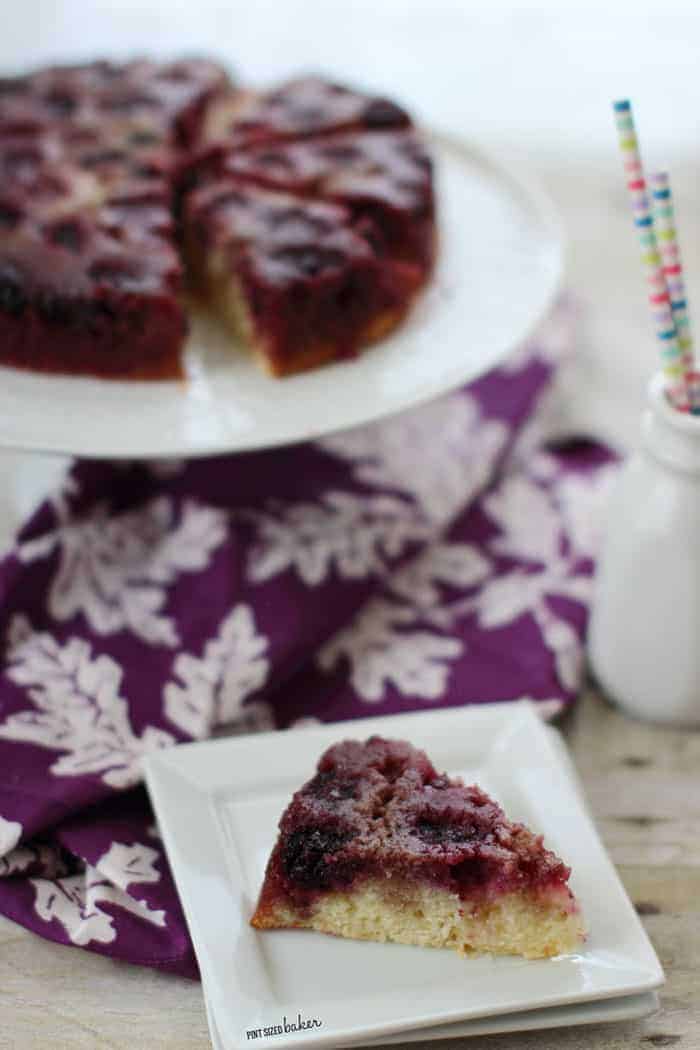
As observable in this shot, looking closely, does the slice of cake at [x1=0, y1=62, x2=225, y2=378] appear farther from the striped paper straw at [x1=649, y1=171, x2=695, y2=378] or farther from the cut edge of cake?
the cut edge of cake

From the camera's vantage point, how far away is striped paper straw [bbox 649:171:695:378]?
1287 millimetres

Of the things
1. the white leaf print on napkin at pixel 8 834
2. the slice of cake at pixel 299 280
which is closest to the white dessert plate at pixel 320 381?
the slice of cake at pixel 299 280

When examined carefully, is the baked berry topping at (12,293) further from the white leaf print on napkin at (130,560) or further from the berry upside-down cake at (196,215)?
the white leaf print on napkin at (130,560)

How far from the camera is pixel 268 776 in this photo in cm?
126

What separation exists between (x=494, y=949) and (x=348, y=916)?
0.41 ft

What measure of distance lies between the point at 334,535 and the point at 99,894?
587 mm

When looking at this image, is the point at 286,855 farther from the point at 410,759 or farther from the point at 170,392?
the point at 170,392

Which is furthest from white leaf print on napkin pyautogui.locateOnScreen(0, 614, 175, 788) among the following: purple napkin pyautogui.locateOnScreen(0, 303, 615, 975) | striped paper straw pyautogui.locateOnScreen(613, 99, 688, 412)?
striped paper straw pyautogui.locateOnScreen(613, 99, 688, 412)

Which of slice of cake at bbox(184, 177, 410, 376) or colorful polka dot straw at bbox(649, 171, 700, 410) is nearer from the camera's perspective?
colorful polka dot straw at bbox(649, 171, 700, 410)

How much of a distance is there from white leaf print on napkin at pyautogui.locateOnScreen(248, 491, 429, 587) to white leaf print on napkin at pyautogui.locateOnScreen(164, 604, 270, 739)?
0.37 feet

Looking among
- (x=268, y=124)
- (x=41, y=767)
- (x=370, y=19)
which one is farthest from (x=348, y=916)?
(x=370, y=19)

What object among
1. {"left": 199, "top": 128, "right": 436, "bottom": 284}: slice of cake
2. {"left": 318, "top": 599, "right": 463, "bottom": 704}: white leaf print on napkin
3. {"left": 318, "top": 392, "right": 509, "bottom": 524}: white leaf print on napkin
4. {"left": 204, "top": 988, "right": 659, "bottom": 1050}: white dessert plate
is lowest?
{"left": 318, "top": 599, "right": 463, "bottom": 704}: white leaf print on napkin

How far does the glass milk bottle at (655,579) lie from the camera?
1.33 meters

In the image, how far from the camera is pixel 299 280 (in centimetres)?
159
